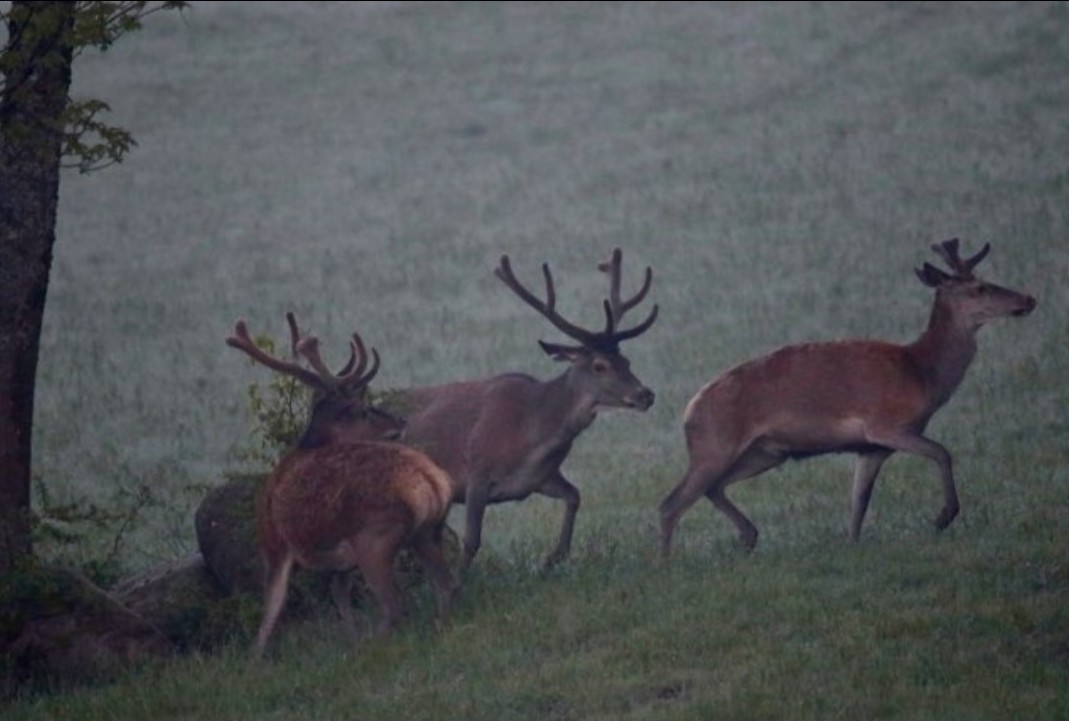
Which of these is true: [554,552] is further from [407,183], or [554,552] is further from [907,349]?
[407,183]

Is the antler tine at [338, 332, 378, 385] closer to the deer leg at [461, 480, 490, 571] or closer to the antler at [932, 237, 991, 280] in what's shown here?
the deer leg at [461, 480, 490, 571]

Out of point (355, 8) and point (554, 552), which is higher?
point (355, 8)

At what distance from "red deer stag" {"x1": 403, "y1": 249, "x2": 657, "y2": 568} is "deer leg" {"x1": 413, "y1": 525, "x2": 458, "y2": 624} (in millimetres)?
1684

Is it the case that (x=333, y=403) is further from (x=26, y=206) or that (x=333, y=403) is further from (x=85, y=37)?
(x=85, y=37)

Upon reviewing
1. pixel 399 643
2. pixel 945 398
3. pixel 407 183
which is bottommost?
pixel 399 643

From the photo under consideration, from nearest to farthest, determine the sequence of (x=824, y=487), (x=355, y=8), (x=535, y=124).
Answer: (x=824, y=487) < (x=535, y=124) < (x=355, y=8)

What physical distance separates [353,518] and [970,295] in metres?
4.84

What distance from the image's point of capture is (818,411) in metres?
13.7

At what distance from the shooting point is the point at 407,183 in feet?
115

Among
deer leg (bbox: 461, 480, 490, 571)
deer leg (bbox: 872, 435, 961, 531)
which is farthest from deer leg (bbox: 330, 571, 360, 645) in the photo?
deer leg (bbox: 872, 435, 961, 531)

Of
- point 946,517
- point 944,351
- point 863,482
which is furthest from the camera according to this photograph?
point 944,351

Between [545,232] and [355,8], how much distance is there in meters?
16.9

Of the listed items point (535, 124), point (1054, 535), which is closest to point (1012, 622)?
point (1054, 535)

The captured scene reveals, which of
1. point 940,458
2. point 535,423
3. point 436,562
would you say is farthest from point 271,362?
point 940,458
